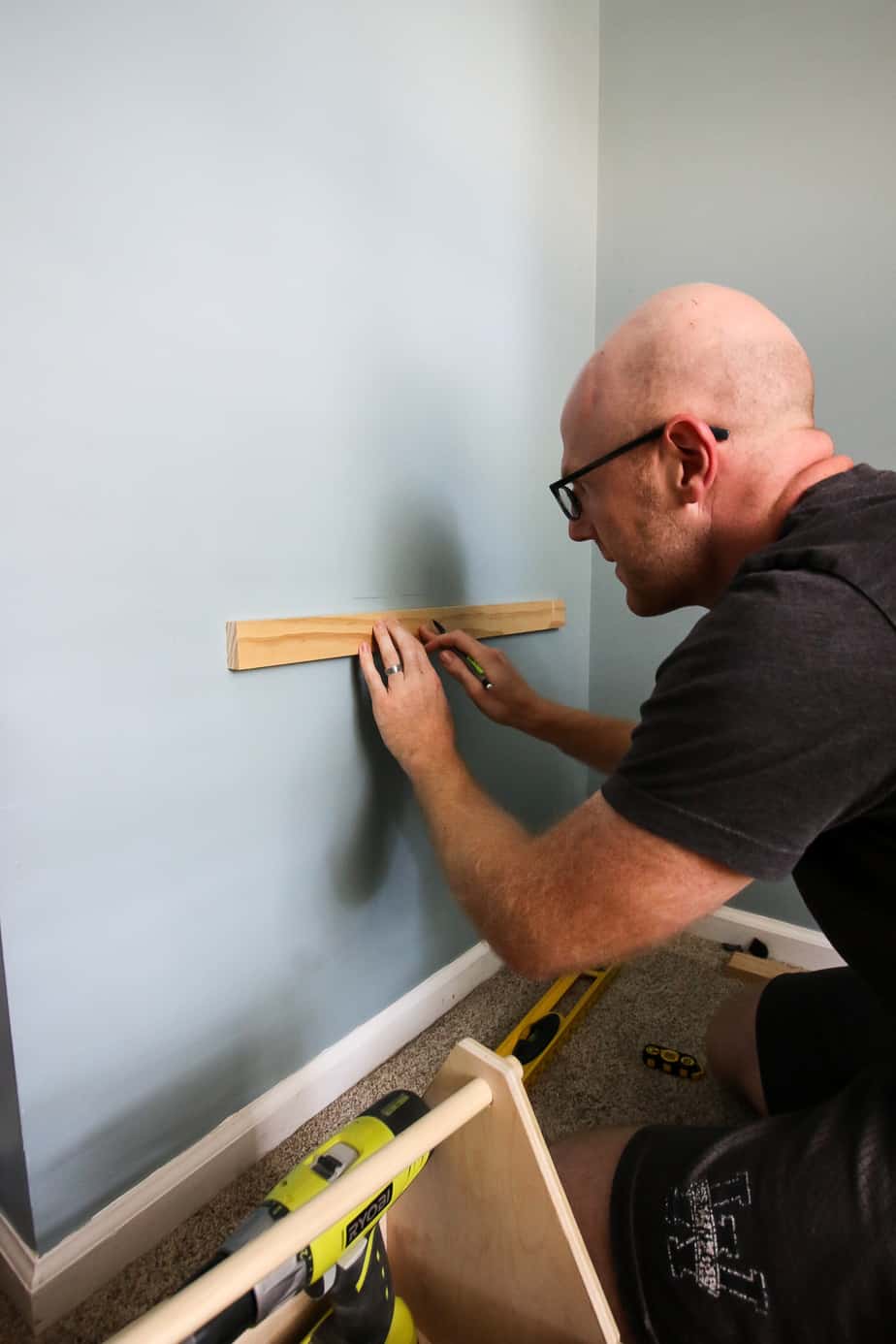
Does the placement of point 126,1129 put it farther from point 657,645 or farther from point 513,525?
point 657,645

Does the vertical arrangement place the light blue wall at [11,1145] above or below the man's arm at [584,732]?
below

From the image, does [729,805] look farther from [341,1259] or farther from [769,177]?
[769,177]

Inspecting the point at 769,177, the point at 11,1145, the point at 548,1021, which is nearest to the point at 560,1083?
the point at 548,1021

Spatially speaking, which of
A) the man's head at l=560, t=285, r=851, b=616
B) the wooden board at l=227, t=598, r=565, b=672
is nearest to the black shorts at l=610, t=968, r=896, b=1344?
the man's head at l=560, t=285, r=851, b=616

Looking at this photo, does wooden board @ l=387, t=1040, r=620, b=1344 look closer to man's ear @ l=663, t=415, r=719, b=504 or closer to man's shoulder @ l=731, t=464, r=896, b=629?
man's shoulder @ l=731, t=464, r=896, b=629

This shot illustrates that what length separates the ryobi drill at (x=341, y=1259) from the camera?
508mm

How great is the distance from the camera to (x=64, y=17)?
0.69 m

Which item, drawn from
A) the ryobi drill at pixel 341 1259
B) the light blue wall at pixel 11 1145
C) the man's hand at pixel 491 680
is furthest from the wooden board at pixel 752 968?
the light blue wall at pixel 11 1145

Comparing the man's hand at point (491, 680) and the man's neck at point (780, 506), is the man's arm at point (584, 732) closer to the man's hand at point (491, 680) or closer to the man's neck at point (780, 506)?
the man's hand at point (491, 680)

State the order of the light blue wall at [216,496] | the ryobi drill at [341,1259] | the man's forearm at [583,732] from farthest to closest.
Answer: the man's forearm at [583,732] < the light blue wall at [216,496] < the ryobi drill at [341,1259]

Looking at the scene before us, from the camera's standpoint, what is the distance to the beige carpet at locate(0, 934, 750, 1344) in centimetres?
85

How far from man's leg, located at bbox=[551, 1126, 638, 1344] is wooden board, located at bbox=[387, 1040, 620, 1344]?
4.4 inches

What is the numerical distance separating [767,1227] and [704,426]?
82 centimetres

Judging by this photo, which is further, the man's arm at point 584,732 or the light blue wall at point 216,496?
the man's arm at point 584,732
